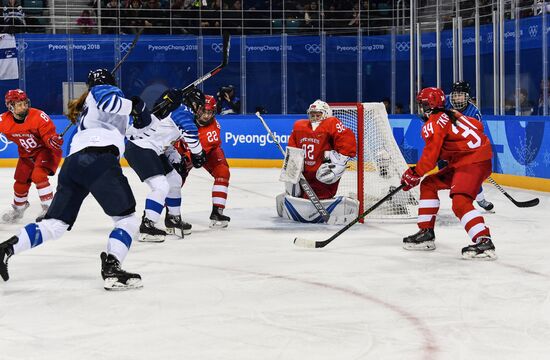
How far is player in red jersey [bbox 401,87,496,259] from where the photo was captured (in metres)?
5.13

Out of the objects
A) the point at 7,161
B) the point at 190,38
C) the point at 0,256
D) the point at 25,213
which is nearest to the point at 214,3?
the point at 190,38

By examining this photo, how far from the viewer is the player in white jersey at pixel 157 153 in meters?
5.87

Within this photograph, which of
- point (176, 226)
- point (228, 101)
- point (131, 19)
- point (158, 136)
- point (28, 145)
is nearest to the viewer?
point (158, 136)

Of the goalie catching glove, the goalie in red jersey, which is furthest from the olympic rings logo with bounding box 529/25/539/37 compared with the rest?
the goalie catching glove

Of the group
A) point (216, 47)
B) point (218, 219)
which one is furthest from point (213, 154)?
point (216, 47)

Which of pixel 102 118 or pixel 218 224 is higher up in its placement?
pixel 102 118

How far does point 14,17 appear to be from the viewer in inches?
496

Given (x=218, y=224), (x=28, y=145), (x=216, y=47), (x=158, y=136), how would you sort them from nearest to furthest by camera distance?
1. (x=158, y=136)
2. (x=218, y=224)
3. (x=28, y=145)
4. (x=216, y=47)

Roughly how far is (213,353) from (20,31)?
412 inches

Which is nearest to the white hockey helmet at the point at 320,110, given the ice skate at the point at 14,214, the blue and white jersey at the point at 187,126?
the blue and white jersey at the point at 187,126

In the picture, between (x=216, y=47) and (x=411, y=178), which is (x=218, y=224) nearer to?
(x=411, y=178)

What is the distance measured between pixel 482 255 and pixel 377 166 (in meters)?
2.22

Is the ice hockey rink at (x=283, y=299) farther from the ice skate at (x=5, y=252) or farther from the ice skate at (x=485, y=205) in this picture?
the ice skate at (x=485, y=205)

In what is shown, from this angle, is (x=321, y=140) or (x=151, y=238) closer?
(x=151, y=238)
